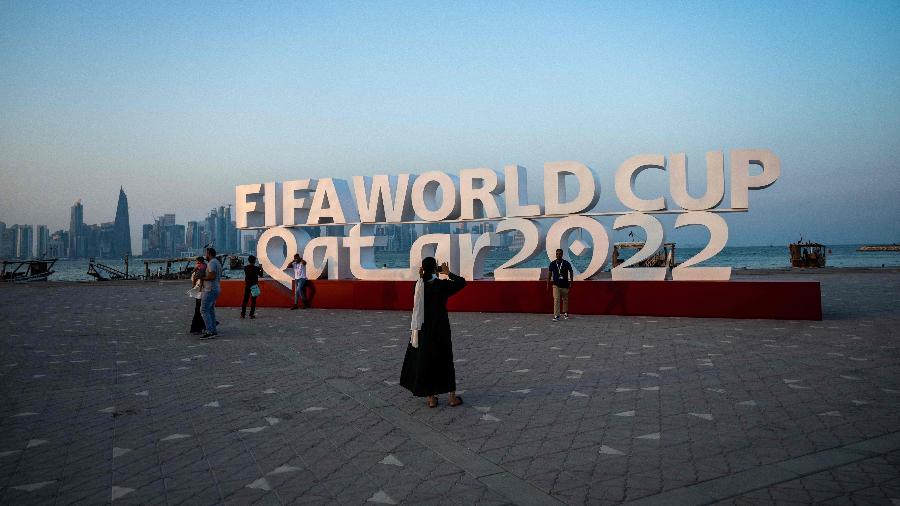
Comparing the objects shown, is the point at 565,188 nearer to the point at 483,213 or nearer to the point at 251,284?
the point at 483,213

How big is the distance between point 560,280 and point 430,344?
8365mm

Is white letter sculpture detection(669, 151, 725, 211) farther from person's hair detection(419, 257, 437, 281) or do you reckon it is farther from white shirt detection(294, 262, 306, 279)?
white shirt detection(294, 262, 306, 279)

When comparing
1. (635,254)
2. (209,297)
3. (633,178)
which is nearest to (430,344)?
(209,297)

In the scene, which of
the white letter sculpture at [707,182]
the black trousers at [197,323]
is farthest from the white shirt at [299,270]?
the white letter sculpture at [707,182]

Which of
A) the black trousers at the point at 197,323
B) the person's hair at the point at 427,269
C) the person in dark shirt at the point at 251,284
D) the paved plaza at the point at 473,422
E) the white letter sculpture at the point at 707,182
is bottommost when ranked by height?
the paved plaza at the point at 473,422

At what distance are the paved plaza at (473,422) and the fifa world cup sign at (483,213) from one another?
3851 mm

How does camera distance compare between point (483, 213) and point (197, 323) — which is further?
point (483, 213)

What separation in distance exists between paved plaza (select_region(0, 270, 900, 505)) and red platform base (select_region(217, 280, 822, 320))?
2014 millimetres

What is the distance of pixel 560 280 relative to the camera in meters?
14.4

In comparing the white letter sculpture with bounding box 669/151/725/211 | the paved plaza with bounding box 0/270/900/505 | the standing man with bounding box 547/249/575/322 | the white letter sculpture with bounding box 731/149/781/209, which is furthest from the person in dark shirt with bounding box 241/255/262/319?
the white letter sculpture with bounding box 731/149/781/209

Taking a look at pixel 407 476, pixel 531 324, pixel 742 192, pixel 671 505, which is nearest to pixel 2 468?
pixel 407 476

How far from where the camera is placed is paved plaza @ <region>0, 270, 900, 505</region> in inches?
167

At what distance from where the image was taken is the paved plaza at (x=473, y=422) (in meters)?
4.24

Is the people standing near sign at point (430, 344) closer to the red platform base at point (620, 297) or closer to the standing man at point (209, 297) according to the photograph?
the standing man at point (209, 297)
